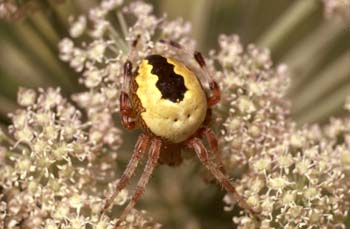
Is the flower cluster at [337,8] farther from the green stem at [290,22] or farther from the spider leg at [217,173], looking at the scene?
the spider leg at [217,173]

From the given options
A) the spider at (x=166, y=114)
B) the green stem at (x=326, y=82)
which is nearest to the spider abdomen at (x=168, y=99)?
the spider at (x=166, y=114)

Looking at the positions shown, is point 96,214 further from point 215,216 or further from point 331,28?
point 331,28

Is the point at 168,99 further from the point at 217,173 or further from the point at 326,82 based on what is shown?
the point at 326,82

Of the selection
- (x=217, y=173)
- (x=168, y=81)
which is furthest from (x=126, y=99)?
(x=217, y=173)

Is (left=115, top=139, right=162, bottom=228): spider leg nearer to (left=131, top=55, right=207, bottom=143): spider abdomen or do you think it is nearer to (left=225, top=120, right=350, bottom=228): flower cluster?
(left=131, top=55, right=207, bottom=143): spider abdomen

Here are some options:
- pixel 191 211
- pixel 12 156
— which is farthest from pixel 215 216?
pixel 12 156

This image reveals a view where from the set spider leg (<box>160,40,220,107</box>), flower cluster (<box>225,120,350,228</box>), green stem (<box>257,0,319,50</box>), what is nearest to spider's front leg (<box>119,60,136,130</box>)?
spider leg (<box>160,40,220,107</box>)
